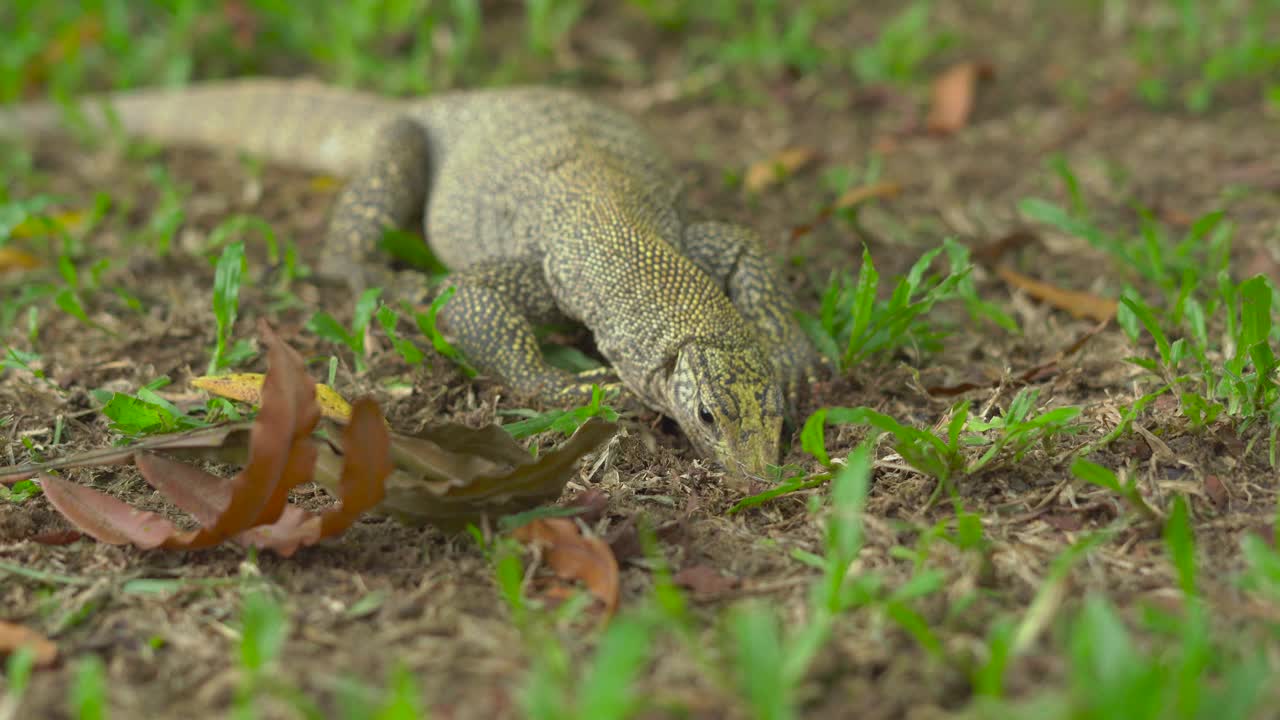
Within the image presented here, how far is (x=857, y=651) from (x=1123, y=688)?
2.23 ft

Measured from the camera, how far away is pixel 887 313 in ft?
14.3

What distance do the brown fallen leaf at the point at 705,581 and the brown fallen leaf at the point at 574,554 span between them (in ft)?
0.64

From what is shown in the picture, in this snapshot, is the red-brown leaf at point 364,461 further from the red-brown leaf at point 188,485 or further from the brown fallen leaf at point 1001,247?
the brown fallen leaf at point 1001,247

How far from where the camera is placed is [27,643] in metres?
2.78

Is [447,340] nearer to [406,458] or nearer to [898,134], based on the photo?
[406,458]

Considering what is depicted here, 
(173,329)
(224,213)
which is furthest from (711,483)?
(224,213)

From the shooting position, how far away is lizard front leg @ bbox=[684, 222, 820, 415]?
179 inches

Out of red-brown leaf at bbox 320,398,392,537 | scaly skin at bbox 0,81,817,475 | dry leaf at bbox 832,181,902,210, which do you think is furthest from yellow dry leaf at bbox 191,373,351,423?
dry leaf at bbox 832,181,902,210

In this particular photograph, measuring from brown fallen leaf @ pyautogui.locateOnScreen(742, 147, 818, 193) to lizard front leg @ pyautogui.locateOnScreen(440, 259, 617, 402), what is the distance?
1.82m

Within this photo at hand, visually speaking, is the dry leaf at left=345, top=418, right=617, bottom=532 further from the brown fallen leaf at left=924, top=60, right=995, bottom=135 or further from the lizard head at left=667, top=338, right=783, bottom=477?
the brown fallen leaf at left=924, top=60, right=995, bottom=135

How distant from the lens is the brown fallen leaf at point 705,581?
3041 millimetres

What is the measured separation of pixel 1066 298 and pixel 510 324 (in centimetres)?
251

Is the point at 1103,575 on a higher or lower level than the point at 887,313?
lower

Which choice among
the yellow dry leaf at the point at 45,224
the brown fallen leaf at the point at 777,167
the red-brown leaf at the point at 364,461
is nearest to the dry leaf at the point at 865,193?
the brown fallen leaf at the point at 777,167
